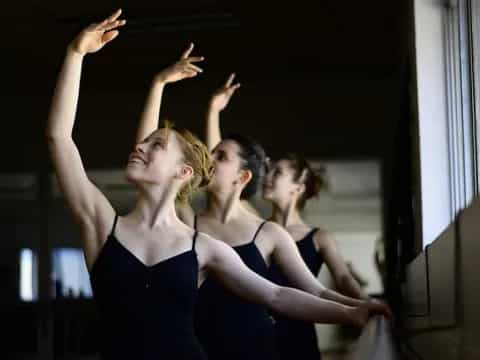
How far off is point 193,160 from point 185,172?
62 millimetres

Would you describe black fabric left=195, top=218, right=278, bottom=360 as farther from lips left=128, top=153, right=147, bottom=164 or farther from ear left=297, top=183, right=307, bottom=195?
ear left=297, top=183, right=307, bottom=195

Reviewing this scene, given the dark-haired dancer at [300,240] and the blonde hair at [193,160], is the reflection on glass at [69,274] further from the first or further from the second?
the blonde hair at [193,160]

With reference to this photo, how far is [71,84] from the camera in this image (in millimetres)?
2785

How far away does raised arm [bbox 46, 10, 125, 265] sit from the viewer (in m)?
2.78

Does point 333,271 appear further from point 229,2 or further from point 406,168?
point 229,2

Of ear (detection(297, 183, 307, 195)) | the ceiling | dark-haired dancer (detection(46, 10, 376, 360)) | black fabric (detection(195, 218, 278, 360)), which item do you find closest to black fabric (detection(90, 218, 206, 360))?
dark-haired dancer (detection(46, 10, 376, 360))

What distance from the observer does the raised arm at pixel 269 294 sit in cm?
266

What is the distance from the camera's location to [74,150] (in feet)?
9.18

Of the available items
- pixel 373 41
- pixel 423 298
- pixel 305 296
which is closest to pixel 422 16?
pixel 423 298

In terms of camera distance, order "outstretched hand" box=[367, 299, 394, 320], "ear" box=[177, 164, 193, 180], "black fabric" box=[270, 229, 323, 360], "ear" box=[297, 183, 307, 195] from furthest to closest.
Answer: "ear" box=[297, 183, 307, 195] < "black fabric" box=[270, 229, 323, 360] < "ear" box=[177, 164, 193, 180] < "outstretched hand" box=[367, 299, 394, 320]

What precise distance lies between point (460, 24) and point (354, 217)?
8.26 m

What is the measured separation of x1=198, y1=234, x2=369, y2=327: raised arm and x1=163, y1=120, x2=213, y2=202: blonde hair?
249mm

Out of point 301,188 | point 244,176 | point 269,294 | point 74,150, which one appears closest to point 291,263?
point 244,176

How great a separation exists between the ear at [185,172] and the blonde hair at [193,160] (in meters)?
0.01
